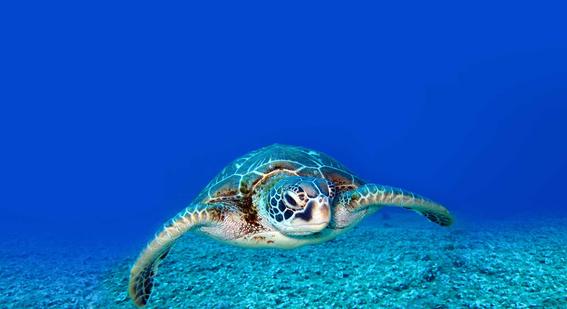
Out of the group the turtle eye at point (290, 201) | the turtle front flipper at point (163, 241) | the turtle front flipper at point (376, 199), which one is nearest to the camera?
the turtle eye at point (290, 201)

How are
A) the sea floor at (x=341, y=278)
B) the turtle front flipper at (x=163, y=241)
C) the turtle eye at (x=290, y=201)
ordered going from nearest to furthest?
the turtle eye at (x=290, y=201), the turtle front flipper at (x=163, y=241), the sea floor at (x=341, y=278)

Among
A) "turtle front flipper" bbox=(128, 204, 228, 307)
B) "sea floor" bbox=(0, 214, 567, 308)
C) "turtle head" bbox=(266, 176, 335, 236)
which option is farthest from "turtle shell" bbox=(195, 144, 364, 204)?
"sea floor" bbox=(0, 214, 567, 308)

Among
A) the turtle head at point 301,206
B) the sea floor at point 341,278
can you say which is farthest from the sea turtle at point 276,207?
the sea floor at point 341,278

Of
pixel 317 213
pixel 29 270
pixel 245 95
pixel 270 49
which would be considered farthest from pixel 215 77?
pixel 317 213

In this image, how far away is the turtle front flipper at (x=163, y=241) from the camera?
4.69m

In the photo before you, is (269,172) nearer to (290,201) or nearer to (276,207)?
(276,207)

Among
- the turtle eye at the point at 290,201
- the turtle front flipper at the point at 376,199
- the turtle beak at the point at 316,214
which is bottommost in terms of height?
the turtle beak at the point at 316,214

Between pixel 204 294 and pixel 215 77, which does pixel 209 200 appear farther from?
pixel 215 77

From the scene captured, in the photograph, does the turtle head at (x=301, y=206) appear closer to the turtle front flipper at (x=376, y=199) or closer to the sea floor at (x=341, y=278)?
the turtle front flipper at (x=376, y=199)

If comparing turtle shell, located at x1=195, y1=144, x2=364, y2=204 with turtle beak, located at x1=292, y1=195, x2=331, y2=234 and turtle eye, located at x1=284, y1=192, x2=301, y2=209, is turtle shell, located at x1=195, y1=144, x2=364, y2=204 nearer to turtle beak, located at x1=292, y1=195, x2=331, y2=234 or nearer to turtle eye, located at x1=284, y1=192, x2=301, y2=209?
turtle eye, located at x1=284, y1=192, x2=301, y2=209

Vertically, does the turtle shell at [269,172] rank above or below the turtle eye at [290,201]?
above

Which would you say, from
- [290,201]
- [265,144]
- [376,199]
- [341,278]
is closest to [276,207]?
[290,201]

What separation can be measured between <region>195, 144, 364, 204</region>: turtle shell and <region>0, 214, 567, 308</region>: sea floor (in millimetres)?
1704

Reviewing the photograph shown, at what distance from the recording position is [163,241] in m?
4.70
